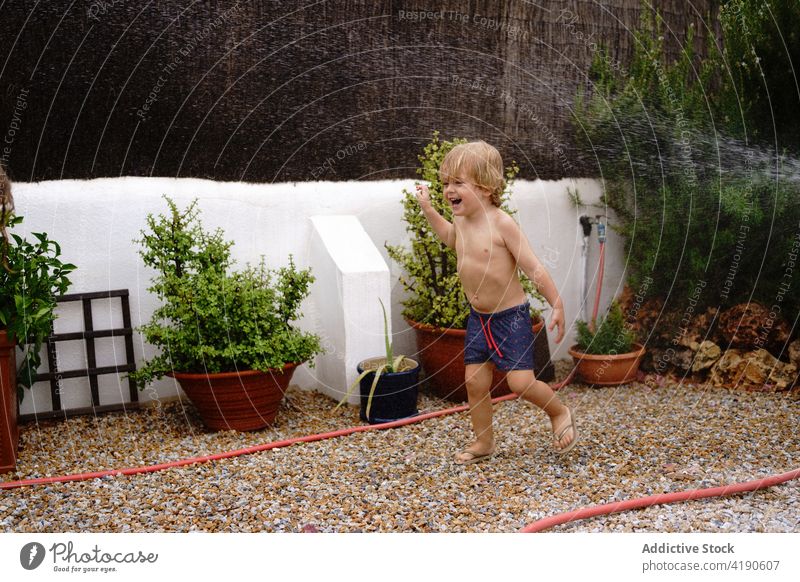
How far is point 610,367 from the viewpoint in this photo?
4293 mm

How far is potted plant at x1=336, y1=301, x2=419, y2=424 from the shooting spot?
3.62m

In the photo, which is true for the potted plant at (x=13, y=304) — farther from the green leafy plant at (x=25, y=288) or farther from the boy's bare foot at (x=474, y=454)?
the boy's bare foot at (x=474, y=454)

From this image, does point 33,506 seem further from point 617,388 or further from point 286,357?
point 617,388

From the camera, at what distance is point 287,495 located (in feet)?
9.11

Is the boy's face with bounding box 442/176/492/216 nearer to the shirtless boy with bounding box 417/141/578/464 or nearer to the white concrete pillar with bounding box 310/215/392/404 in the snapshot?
the shirtless boy with bounding box 417/141/578/464

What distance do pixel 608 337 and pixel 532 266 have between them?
170cm

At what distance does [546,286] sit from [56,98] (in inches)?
98.3

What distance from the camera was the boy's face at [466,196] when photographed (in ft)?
9.46

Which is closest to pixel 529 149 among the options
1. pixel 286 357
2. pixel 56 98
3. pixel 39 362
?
pixel 286 357

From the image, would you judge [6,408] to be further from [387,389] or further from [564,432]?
[564,432]

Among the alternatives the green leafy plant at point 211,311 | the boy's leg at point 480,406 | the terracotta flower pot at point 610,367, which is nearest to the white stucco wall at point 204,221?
the green leafy plant at point 211,311

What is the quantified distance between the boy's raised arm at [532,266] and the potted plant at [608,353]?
62.1 inches
